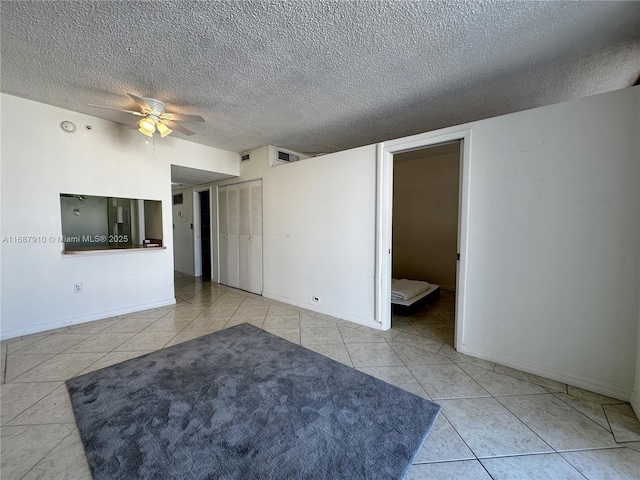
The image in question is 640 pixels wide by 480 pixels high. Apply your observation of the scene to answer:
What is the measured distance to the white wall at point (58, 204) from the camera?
8.61 feet

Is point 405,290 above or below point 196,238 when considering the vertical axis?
below

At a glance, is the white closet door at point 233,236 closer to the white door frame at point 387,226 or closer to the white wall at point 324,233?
the white wall at point 324,233

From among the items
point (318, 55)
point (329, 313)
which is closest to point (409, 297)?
point (329, 313)

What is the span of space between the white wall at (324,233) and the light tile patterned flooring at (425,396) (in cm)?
50

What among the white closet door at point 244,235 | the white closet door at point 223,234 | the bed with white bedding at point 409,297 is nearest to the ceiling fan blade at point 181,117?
the white closet door at point 244,235

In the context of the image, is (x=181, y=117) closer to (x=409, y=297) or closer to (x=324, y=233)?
(x=324, y=233)

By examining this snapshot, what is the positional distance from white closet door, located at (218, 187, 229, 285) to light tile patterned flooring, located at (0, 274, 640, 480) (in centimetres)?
206

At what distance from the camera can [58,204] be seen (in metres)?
2.88

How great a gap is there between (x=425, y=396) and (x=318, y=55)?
266 cm

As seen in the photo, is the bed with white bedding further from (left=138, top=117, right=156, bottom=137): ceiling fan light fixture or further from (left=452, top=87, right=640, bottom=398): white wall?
(left=138, top=117, right=156, bottom=137): ceiling fan light fixture

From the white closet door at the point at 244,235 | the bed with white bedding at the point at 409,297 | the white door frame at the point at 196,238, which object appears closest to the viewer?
the bed with white bedding at the point at 409,297

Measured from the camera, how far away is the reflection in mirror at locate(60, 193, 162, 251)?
309 cm

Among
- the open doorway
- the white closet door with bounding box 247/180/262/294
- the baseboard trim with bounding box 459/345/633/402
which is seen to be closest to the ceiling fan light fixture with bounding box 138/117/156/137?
the white closet door with bounding box 247/180/262/294

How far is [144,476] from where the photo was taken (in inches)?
46.8
